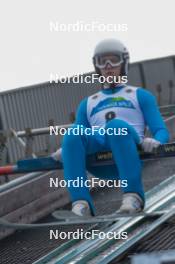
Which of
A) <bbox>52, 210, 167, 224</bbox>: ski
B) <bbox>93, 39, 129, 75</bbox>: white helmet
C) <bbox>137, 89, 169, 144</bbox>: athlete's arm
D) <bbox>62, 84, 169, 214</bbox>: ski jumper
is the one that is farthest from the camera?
<bbox>93, 39, 129, 75</bbox>: white helmet

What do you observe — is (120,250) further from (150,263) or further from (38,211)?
(38,211)

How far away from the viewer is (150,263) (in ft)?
10.6

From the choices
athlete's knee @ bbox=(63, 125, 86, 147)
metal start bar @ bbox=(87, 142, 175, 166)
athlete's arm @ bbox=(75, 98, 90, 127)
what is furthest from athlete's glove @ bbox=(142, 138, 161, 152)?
athlete's arm @ bbox=(75, 98, 90, 127)

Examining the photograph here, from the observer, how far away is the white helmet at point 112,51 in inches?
220

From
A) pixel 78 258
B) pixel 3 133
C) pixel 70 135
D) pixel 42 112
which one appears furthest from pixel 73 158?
pixel 42 112

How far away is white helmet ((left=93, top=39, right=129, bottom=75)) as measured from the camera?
559 centimetres

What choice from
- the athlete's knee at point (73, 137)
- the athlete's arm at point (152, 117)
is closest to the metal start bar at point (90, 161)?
the athlete's knee at point (73, 137)

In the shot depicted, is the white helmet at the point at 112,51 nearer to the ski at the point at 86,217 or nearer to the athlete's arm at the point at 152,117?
the athlete's arm at the point at 152,117

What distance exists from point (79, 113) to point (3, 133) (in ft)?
7.24

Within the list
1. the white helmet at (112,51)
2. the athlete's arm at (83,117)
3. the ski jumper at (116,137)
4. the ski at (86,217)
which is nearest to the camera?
the ski at (86,217)

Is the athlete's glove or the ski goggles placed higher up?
the ski goggles

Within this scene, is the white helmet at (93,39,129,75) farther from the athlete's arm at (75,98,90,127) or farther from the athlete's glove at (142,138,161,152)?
the athlete's glove at (142,138,161,152)

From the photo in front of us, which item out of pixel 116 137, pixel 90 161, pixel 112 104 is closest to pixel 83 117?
pixel 112 104

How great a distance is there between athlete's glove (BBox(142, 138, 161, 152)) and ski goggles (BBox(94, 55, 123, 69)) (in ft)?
2.45
